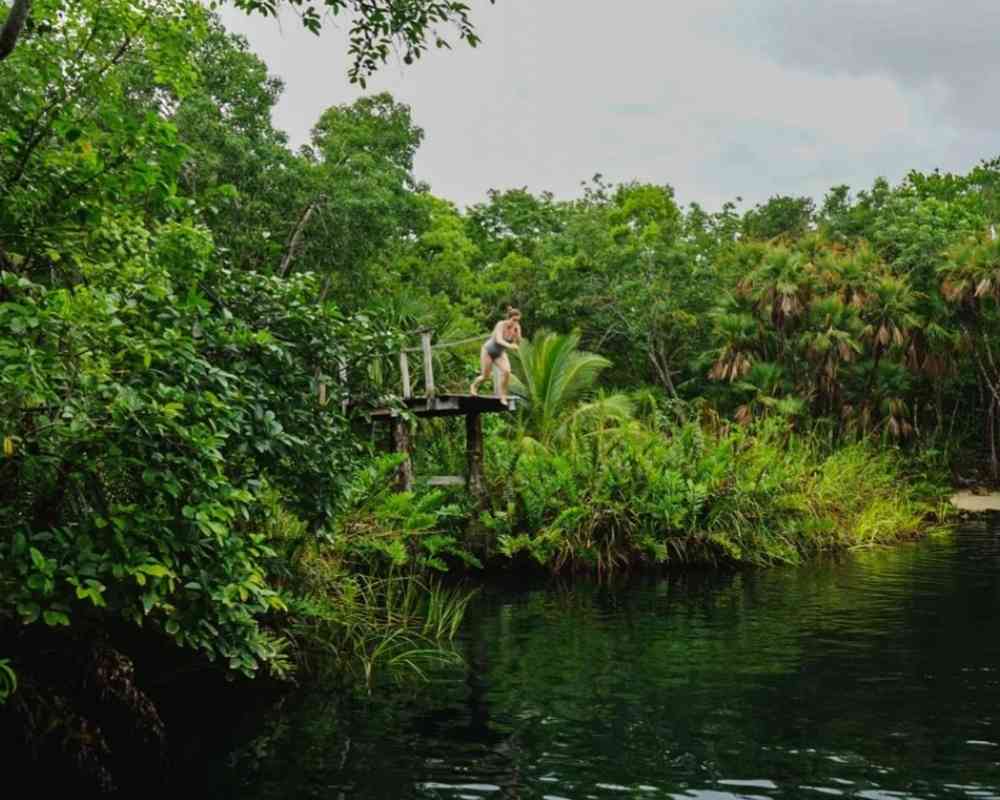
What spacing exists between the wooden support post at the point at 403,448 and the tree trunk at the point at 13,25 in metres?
11.8

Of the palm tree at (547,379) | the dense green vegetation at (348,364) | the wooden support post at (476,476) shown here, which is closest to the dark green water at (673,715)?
the dense green vegetation at (348,364)

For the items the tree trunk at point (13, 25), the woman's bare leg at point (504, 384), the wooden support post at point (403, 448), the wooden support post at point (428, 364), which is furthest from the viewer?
the wooden support post at point (403, 448)

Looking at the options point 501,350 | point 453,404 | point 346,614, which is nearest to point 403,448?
point 453,404

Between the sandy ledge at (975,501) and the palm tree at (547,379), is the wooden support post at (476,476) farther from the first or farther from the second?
the sandy ledge at (975,501)

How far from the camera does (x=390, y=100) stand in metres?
25.5

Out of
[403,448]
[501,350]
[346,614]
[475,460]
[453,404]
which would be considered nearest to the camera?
[346,614]

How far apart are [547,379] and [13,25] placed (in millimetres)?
16877

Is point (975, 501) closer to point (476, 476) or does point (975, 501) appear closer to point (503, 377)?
point (476, 476)

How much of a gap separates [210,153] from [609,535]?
10.1m

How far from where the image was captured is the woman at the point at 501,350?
663 inches

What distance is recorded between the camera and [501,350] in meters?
17.3

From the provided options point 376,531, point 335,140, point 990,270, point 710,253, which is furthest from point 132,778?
→ point 710,253

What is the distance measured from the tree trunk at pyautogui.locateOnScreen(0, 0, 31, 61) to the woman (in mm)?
11099

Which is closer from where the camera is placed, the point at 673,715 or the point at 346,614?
the point at 673,715
